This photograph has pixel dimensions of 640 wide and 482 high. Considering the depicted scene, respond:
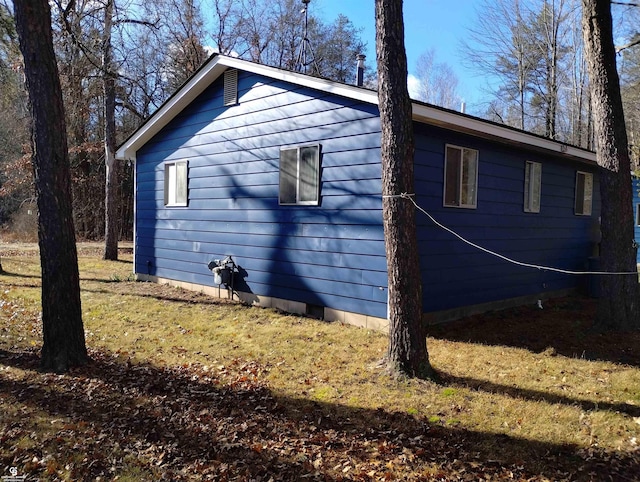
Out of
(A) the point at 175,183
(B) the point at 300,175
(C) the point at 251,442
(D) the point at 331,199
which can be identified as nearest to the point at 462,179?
(D) the point at 331,199

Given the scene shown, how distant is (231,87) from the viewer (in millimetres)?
9492

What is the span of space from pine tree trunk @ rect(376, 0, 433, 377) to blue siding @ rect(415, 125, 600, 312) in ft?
7.74

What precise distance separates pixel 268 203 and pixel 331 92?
2356 millimetres

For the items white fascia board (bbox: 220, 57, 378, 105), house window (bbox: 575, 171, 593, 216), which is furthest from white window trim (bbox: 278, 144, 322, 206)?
house window (bbox: 575, 171, 593, 216)

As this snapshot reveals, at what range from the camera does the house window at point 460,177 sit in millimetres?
7734

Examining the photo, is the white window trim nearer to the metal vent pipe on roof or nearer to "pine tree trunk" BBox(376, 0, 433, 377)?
the metal vent pipe on roof

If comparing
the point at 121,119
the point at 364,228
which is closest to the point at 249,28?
the point at 121,119

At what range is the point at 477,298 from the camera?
8.37 m

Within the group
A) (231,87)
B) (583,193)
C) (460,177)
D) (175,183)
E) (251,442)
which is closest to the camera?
(251,442)

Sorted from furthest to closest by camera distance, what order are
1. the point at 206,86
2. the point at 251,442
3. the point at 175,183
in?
the point at 175,183 → the point at 206,86 → the point at 251,442

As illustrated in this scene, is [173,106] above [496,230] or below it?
above

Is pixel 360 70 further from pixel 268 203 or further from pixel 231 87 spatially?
pixel 268 203

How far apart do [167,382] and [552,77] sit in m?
22.7

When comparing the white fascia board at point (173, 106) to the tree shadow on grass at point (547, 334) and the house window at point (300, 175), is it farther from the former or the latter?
the tree shadow on grass at point (547, 334)
